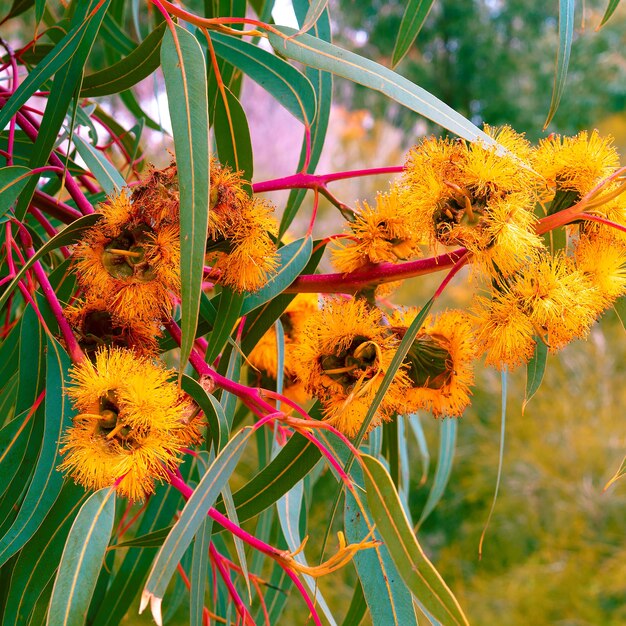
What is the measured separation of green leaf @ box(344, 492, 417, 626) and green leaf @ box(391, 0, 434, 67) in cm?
33

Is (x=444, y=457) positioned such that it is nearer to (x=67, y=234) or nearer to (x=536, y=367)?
(x=536, y=367)

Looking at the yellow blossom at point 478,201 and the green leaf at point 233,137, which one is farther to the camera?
the green leaf at point 233,137

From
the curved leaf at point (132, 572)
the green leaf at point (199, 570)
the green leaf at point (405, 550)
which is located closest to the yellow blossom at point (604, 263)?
the green leaf at point (405, 550)

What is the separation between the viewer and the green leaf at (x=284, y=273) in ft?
1.73

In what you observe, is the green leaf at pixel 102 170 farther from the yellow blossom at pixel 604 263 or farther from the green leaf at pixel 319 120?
the yellow blossom at pixel 604 263

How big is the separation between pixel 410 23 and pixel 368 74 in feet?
0.49

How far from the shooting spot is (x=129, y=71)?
58cm

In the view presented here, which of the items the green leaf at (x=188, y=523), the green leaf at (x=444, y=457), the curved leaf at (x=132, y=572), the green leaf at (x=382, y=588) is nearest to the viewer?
the green leaf at (x=188, y=523)

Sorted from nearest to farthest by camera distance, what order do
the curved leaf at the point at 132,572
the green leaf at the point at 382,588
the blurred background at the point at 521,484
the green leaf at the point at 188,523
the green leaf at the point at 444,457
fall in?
1. the green leaf at the point at 188,523
2. the green leaf at the point at 382,588
3. the curved leaf at the point at 132,572
4. the green leaf at the point at 444,457
5. the blurred background at the point at 521,484

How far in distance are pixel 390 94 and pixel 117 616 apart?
51 cm

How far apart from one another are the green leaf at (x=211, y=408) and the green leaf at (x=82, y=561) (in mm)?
78

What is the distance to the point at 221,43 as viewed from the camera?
57 centimetres

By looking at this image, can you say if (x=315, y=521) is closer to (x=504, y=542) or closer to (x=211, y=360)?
(x=504, y=542)

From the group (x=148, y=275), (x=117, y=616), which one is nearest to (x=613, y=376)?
(x=117, y=616)
